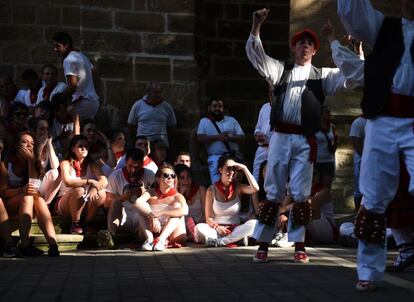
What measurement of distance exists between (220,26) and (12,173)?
855cm

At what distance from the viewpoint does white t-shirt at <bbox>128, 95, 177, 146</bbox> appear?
1304cm

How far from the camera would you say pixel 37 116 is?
440 inches

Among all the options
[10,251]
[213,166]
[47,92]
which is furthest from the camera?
[213,166]

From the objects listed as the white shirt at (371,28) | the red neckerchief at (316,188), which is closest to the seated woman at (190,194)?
the red neckerchief at (316,188)

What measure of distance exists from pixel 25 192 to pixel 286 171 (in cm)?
257

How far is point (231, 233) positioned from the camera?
1057 centimetres

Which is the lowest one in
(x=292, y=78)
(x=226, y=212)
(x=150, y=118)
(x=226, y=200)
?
(x=226, y=212)

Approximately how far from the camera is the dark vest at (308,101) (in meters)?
8.45

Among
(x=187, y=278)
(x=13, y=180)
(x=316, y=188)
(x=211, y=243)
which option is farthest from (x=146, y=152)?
(x=187, y=278)

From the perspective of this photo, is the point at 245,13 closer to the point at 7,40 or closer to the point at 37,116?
the point at 7,40

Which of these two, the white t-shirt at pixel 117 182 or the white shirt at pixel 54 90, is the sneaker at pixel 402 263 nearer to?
the white t-shirt at pixel 117 182

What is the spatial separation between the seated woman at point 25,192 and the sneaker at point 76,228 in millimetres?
999

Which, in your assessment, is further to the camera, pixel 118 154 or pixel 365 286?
pixel 118 154

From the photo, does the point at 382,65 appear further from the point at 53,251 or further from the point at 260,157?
the point at 260,157
